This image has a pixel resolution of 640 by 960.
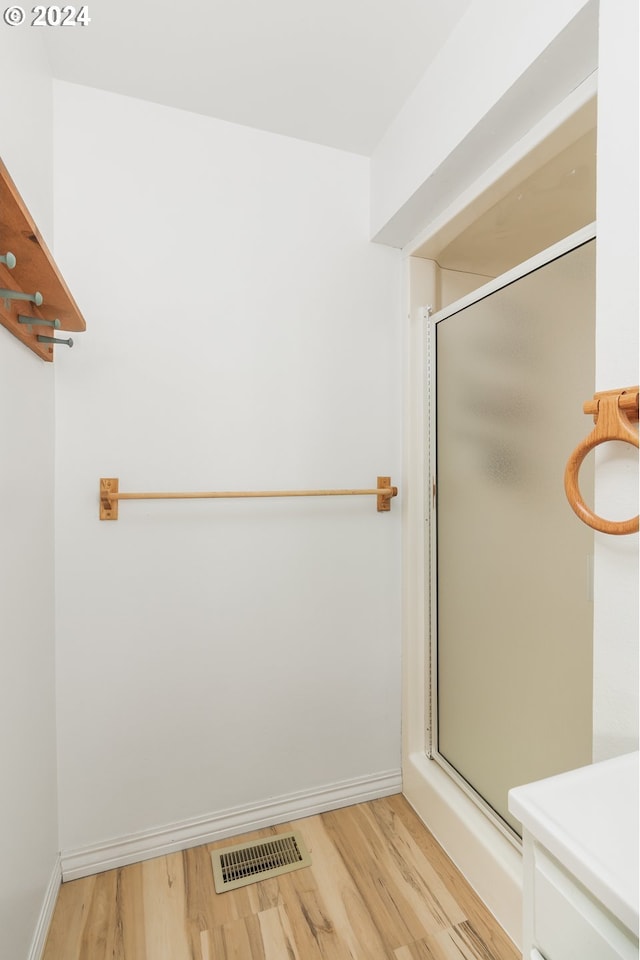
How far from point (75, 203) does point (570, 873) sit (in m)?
1.76

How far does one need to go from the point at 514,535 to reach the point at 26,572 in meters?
1.21

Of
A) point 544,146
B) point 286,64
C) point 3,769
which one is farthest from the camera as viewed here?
point 286,64

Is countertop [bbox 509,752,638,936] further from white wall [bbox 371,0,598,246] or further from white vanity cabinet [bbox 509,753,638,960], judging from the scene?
white wall [bbox 371,0,598,246]

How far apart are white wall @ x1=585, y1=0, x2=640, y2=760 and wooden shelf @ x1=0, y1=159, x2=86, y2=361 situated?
0.95 metres

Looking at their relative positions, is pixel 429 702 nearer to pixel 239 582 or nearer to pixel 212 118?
pixel 239 582

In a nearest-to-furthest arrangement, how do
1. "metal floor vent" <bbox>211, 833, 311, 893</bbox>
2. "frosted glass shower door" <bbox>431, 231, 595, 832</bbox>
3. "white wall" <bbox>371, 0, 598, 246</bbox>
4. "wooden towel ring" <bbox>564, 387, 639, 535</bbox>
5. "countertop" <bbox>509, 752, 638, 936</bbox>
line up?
"countertop" <bbox>509, 752, 638, 936</bbox> < "wooden towel ring" <bbox>564, 387, 639, 535</bbox> < "white wall" <bbox>371, 0, 598, 246</bbox> < "frosted glass shower door" <bbox>431, 231, 595, 832</bbox> < "metal floor vent" <bbox>211, 833, 311, 893</bbox>

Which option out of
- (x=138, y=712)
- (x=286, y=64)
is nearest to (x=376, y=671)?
(x=138, y=712)

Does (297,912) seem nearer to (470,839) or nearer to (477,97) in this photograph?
(470,839)

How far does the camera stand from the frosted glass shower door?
1092 millimetres

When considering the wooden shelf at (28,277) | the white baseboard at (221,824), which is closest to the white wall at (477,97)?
the wooden shelf at (28,277)

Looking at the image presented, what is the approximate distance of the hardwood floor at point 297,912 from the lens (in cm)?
116

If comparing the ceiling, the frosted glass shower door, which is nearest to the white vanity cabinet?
the frosted glass shower door

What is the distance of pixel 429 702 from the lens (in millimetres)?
1669

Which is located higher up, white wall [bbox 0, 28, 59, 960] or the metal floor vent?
white wall [bbox 0, 28, 59, 960]
